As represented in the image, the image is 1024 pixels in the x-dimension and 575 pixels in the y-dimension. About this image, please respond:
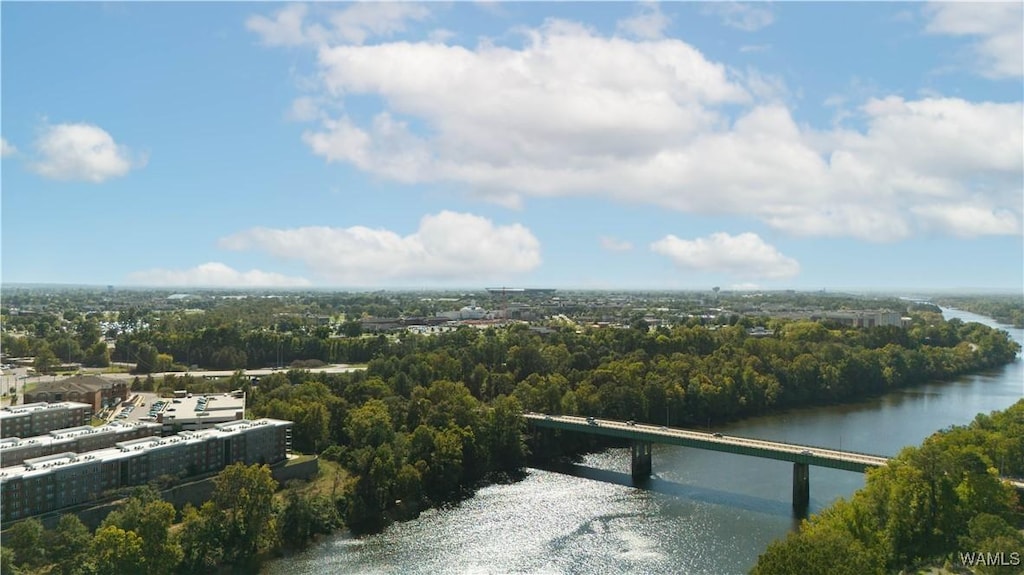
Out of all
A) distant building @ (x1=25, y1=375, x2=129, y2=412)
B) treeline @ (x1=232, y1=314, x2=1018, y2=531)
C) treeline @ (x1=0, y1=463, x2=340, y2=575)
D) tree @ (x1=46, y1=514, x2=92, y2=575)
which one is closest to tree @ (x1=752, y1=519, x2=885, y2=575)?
treeline @ (x1=232, y1=314, x2=1018, y2=531)

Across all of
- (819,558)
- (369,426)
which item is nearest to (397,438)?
(369,426)

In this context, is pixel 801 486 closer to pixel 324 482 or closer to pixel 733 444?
pixel 733 444

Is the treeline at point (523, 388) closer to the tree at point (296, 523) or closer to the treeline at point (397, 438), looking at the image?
the treeline at point (397, 438)

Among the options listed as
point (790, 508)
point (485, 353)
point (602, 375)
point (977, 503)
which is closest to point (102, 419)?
point (485, 353)

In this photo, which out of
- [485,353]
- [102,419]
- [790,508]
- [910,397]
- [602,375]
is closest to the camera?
[790,508]

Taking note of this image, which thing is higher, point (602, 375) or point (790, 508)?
point (602, 375)

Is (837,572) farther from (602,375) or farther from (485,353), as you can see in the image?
(485,353)
